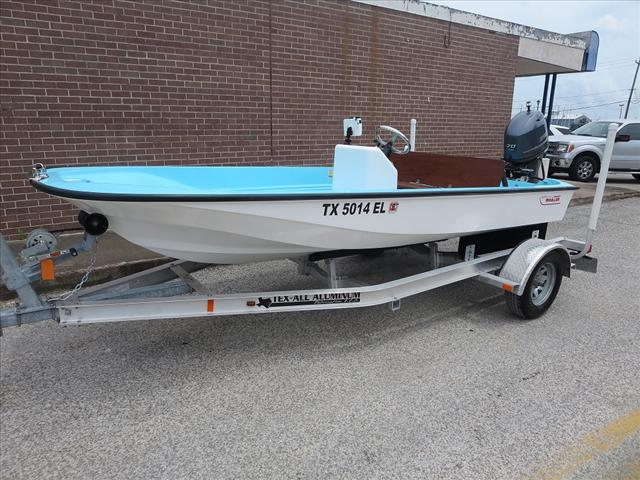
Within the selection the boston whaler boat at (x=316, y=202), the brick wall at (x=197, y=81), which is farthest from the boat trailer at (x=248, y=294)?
the brick wall at (x=197, y=81)

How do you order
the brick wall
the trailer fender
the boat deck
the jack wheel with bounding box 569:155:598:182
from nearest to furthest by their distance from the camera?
the boat deck < the trailer fender < the brick wall < the jack wheel with bounding box 569:155:598:182

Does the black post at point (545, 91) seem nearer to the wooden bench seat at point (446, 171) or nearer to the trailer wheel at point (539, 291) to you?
the wooden bench seat at point (446, 171)

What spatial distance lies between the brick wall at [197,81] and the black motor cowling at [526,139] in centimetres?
370

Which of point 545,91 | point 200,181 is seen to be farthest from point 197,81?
point 545,91

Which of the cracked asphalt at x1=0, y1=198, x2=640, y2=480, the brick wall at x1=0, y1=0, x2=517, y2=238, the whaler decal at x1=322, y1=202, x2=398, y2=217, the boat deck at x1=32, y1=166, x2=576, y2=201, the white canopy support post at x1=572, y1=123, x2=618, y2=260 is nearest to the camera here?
the cracked asphalt at x1=0, y1=198, x2=640, y2=480

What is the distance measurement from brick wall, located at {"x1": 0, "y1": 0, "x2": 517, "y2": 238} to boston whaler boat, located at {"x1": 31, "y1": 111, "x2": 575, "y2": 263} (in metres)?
2.67

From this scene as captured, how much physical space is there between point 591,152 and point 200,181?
11375 mm

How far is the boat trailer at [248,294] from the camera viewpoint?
265cm

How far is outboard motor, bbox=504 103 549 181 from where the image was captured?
15.2 ft

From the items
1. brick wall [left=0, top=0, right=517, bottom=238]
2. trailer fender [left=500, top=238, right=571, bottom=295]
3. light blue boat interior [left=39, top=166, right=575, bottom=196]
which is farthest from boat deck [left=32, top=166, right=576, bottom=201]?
brick wall [left=0, top=0, right=517, bottom=238]

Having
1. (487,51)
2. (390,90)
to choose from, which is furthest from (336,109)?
(487,51)

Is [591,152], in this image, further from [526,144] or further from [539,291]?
[539,291]

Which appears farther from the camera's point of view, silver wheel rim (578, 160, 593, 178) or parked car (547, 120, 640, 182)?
silver wheel rim (578, 160, 593, 178)

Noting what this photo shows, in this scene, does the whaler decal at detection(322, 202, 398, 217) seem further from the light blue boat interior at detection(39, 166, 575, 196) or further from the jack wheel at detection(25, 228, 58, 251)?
the jack wheel at detection(25, 228, 58, 251)
